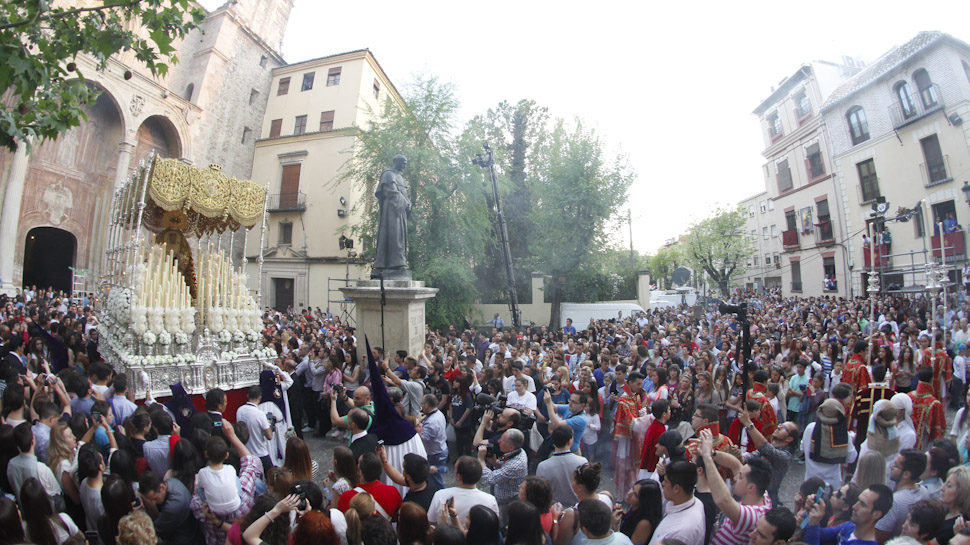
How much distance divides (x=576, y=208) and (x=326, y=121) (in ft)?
45.9

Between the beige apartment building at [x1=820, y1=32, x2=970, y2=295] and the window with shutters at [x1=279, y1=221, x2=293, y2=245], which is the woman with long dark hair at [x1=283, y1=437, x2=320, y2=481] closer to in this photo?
the beige apartment building at [x1=820, y1=32, x2=970, y2=295]

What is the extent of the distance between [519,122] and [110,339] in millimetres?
21490

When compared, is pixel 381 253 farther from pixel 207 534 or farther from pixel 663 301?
pixel 663 301

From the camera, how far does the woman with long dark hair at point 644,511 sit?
2934 mm

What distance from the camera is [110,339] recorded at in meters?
8.12

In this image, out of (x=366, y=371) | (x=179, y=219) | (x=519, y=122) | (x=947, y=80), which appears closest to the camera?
(x=366, y=371)

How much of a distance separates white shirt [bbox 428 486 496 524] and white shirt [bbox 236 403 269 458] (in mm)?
2292

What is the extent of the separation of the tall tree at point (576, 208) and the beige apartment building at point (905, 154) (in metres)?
8.79

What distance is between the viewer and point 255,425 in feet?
14.6

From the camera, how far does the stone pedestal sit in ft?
25.6

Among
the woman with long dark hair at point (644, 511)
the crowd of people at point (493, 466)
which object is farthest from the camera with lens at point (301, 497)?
the woman with long dark hair at point (644, 511)

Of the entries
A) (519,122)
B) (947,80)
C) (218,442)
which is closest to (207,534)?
(218,442)

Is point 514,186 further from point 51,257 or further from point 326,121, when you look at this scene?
point 51,257

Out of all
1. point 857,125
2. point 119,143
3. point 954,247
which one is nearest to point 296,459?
point 954,247
